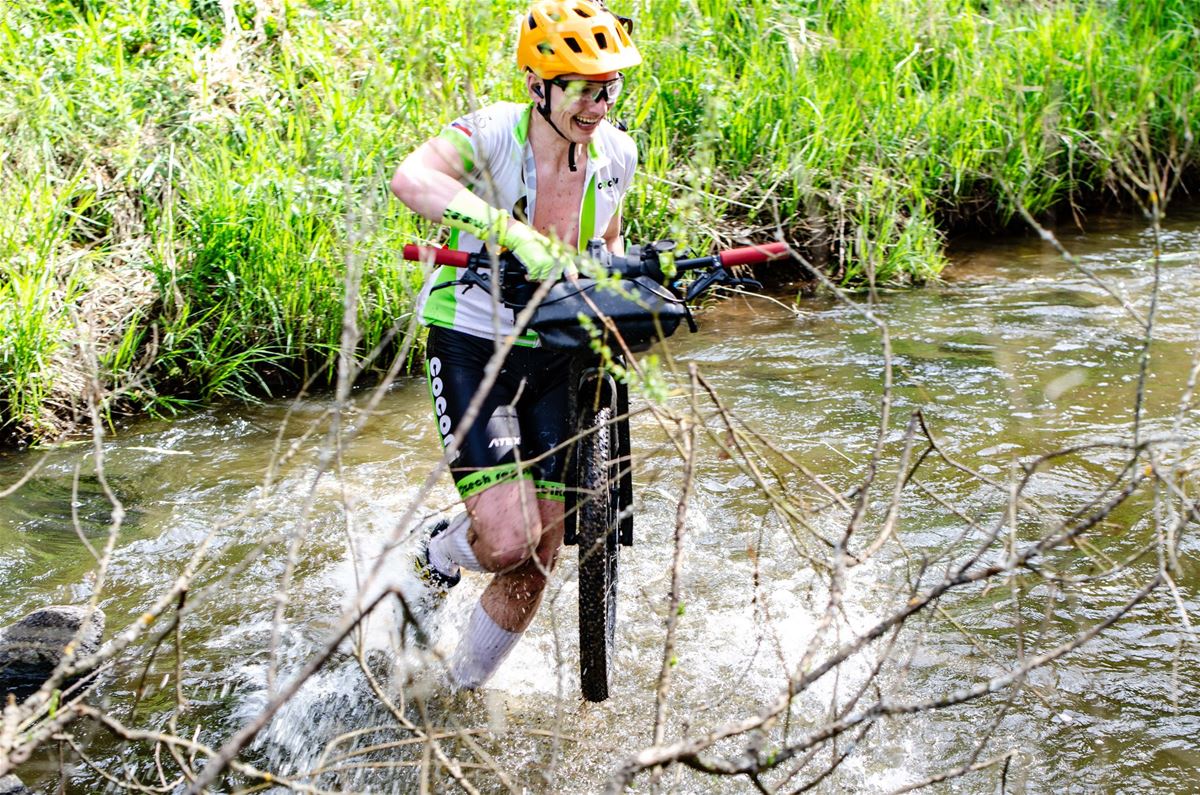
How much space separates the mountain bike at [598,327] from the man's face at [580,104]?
38 centimetres

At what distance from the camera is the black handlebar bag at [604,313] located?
9.80ft

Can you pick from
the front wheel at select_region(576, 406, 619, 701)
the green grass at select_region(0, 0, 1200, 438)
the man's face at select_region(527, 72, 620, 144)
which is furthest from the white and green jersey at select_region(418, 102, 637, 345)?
the green grass at select_region(0, 0, 1200, 438)

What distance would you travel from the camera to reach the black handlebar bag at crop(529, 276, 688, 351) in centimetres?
299

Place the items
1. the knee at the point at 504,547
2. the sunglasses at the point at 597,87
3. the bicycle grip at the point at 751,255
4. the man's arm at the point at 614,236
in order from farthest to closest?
the man's arm at the point at 614,236, the knee at the point at 504,547, the sunglasses at the point at 597,87, the bicycle grip at the point at 751,255

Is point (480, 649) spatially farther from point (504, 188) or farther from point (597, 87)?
point (597, 87)

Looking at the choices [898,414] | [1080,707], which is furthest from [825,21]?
[1080,707]

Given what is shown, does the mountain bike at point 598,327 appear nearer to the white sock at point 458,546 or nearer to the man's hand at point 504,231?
the man's hand at point 504,231

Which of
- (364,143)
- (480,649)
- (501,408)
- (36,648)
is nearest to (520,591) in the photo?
(480,649)

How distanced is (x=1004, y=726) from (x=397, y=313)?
12.8 feet

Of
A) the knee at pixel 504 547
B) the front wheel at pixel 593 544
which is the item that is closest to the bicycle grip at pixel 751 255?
the front wheel at pixel 593 544

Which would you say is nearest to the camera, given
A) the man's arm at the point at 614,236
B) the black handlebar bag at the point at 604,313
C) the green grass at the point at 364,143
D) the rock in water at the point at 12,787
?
the black handlebar bag at the point at 604,313

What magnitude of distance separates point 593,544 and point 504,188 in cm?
107

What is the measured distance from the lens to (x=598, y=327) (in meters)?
3.00

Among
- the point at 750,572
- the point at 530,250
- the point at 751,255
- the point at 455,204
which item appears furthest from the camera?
the point at 750,572
